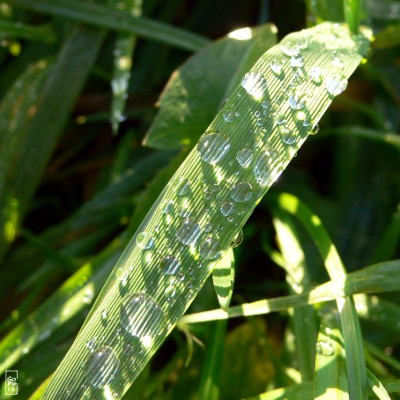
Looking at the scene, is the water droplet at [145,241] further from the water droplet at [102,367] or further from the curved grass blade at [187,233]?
the water droplet at [102,367]

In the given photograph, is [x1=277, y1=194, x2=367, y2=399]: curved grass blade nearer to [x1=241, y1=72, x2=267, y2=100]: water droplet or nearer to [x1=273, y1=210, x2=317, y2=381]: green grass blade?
[x1=273, y1=210, x2=317, y2=381]: green grass blade

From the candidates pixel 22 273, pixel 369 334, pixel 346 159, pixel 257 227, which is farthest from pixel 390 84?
pixel 22 273

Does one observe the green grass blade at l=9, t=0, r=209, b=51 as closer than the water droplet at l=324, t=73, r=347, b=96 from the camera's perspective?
No

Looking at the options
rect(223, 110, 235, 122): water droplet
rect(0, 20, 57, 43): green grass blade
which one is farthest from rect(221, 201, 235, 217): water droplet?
rect(0, 20, 57, 43): green grass blade

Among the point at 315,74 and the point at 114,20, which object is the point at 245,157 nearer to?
the point at 315,74

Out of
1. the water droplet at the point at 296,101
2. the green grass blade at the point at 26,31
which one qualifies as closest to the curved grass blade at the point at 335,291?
the water droplet at the point at 296,101

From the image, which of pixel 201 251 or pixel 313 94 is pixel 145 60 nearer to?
pixel 313 94
